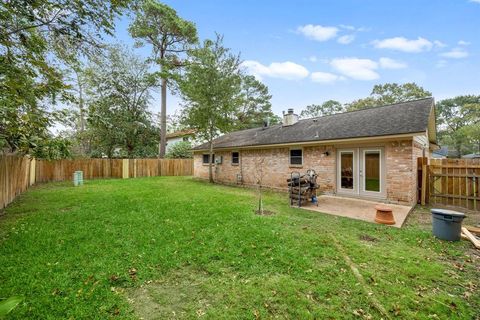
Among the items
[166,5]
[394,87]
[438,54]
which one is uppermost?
[166,5]

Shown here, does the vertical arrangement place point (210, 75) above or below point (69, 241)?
above

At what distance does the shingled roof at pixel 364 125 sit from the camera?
312 inches

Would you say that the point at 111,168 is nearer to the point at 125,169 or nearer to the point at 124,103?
the point at 125,169

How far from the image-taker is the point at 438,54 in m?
13.2

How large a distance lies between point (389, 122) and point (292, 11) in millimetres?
7049

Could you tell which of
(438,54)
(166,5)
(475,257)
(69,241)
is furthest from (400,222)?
(166,5)

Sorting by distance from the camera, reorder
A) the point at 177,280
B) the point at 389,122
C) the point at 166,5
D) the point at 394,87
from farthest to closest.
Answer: the point at 394,87 < the point at 166,5 < the point at 389,122 < the point at 177,280

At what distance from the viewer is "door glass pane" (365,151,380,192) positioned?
838 cm

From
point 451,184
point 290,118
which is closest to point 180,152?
point 290,118

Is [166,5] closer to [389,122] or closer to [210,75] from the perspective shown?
[210,75]

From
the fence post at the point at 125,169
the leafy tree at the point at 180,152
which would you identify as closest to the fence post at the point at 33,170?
the fence post at the point at 125,169

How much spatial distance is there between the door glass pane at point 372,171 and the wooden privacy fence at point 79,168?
517 inches

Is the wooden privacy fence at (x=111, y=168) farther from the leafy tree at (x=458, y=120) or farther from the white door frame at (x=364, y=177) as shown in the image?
the leafy tree at (x=458, y=120)

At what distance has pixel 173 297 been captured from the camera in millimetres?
2832
